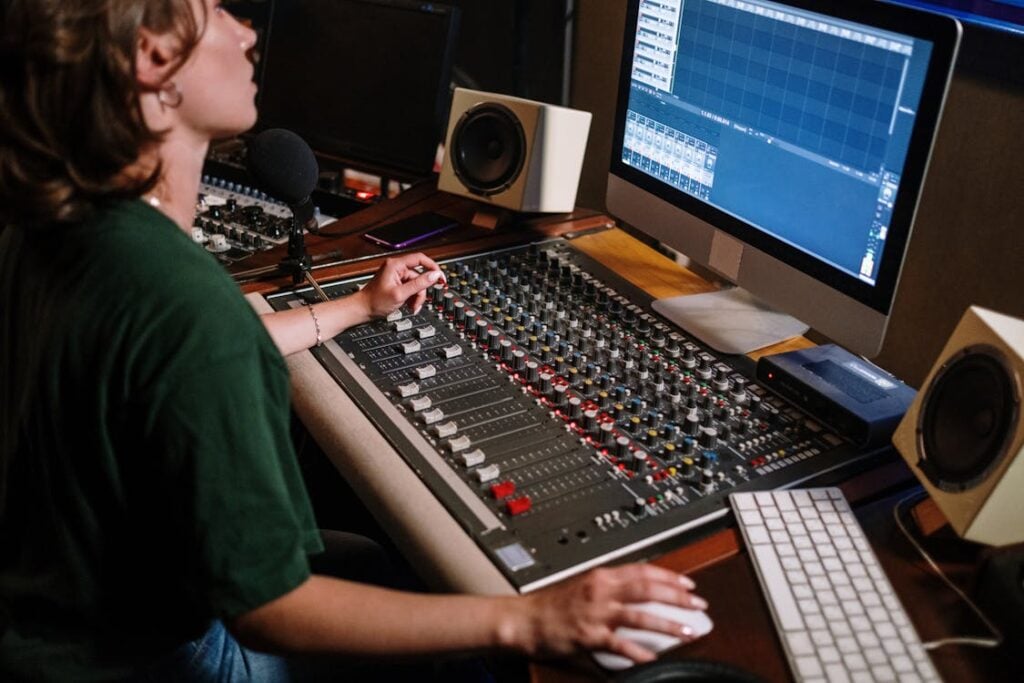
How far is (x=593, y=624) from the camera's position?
0.87m

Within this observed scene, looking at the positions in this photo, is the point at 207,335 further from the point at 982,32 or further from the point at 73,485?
the point at 982,32

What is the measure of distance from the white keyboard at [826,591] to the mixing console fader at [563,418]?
0.15 ft

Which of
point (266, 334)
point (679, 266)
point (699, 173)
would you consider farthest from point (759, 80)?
point (266, 334)

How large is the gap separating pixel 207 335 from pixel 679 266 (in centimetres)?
105

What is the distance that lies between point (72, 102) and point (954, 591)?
0.99 meters

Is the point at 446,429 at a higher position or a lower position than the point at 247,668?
higher

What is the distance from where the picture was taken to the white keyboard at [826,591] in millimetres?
876

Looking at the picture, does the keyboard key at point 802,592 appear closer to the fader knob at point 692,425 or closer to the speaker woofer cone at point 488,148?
the fader knob at point 692,425

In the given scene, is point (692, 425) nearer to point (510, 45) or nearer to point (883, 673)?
point (883, 673)

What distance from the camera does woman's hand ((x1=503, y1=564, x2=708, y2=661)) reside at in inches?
34.1

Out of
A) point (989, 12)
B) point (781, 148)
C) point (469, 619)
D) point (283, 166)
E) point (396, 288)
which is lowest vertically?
point (469, 619)

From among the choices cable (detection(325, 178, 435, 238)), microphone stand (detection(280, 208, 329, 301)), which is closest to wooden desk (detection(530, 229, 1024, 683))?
microphone stand (detection(280, 208, 329, 301))

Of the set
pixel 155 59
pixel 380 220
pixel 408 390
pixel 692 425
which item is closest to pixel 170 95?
pixel 155 59

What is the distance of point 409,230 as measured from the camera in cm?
176
